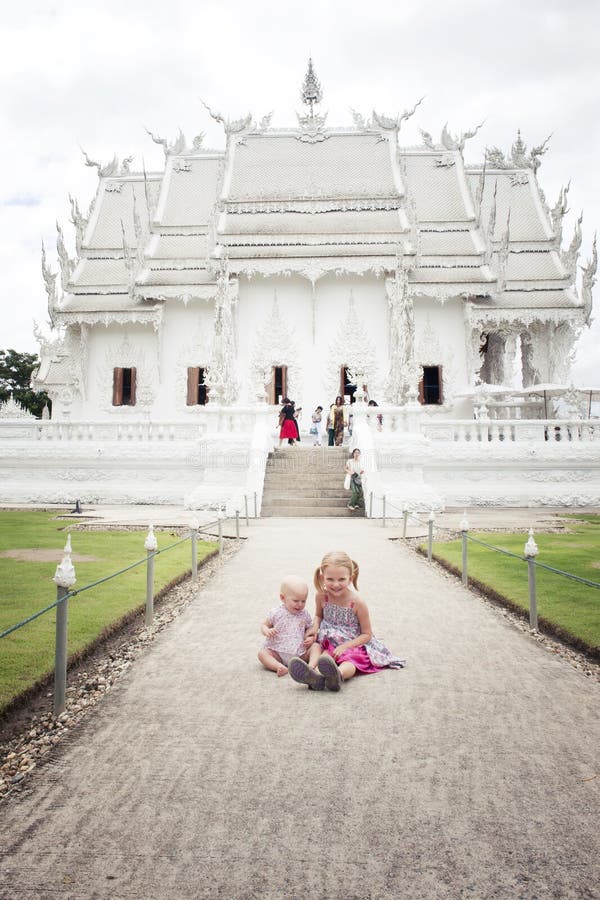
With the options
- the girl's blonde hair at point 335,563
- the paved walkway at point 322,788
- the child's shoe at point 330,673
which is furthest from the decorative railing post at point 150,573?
the child's shoe at point 330,673

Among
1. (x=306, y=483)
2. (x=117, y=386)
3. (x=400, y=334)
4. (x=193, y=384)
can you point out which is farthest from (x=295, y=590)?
(x=117, y=386)

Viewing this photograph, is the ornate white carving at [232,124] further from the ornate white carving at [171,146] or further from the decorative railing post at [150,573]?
the decorative railing post at [150,573]

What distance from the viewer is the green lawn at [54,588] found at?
13.8 ft

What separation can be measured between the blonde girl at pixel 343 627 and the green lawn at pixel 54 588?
5.60 feet

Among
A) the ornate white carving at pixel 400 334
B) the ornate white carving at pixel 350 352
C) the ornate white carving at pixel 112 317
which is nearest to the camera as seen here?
the ornate white carving at pixel 400 334

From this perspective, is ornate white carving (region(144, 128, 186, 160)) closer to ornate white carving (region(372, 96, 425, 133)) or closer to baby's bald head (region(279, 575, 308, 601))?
ornate white carving (region(372, 96, 425, 133))

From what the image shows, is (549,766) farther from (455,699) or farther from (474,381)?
(474,381)

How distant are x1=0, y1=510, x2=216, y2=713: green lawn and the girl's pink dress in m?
1.72

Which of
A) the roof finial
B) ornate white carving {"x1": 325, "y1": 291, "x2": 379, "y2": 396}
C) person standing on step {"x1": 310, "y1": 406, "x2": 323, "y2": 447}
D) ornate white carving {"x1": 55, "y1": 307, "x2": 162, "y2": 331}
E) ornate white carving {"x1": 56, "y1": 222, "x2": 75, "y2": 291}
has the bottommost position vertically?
person standing on step {"x1": 310, "y1": 406, "x2": 323, "y2": 447}

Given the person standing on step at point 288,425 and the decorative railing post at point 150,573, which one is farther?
the person standing on step at point 288,425

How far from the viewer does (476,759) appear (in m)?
2.96

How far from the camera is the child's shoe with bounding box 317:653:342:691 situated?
3.79 m

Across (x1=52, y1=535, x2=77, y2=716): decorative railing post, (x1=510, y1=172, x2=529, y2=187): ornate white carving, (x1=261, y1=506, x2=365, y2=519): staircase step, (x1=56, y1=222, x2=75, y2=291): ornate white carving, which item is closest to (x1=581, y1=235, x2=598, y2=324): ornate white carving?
(x1=510, y1=172, x2=529, y2=187): ornate white carving

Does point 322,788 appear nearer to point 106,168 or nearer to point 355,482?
point 355,482
